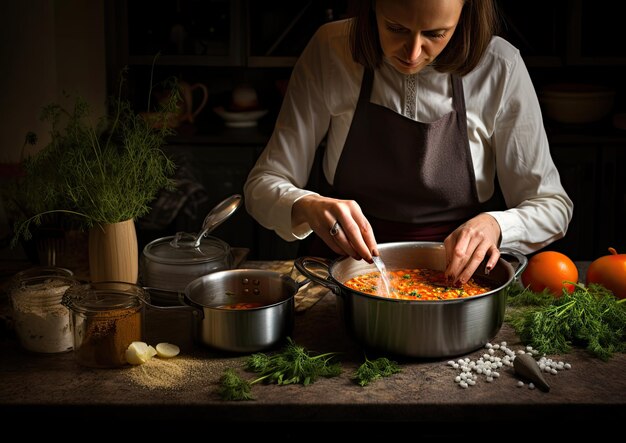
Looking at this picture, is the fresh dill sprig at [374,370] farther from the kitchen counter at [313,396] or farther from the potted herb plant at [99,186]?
the potted herb plant at [99,186]

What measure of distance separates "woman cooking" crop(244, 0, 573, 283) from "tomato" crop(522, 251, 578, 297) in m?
0.09

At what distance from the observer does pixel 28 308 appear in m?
1.70

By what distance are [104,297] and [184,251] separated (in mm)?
274

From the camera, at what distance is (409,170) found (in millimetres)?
2307

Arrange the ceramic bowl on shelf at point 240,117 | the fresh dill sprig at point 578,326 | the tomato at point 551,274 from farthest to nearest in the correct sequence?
the ceramic bowl on shelf at point 240,117, the tomato at point 551,274, the fresh dill sprig at point 578,326

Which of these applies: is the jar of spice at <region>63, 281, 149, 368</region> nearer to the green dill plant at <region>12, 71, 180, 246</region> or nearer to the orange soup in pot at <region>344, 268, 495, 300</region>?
the green dill plant at <region>12, 71, 180, 246</region>

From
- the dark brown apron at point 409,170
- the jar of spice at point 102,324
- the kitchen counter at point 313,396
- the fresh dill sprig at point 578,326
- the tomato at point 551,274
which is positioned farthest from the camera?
the dark brown apron at point 409,170

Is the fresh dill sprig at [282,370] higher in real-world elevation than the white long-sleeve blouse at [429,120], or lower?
lower

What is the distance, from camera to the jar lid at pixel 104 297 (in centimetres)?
163

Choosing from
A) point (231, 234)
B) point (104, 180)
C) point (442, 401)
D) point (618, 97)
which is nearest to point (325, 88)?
point (104, 180)

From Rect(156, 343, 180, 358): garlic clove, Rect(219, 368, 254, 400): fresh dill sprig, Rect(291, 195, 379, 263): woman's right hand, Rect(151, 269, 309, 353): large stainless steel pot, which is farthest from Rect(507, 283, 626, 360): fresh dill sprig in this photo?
Rect(156, 343, 180, 358): garlic clove

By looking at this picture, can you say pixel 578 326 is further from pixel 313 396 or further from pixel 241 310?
pixel 241 310

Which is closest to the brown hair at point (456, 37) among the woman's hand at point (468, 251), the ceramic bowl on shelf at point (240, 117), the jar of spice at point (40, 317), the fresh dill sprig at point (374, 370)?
the woman's hand at point (468, 251)

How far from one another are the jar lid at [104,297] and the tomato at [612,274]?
107 centimetres
